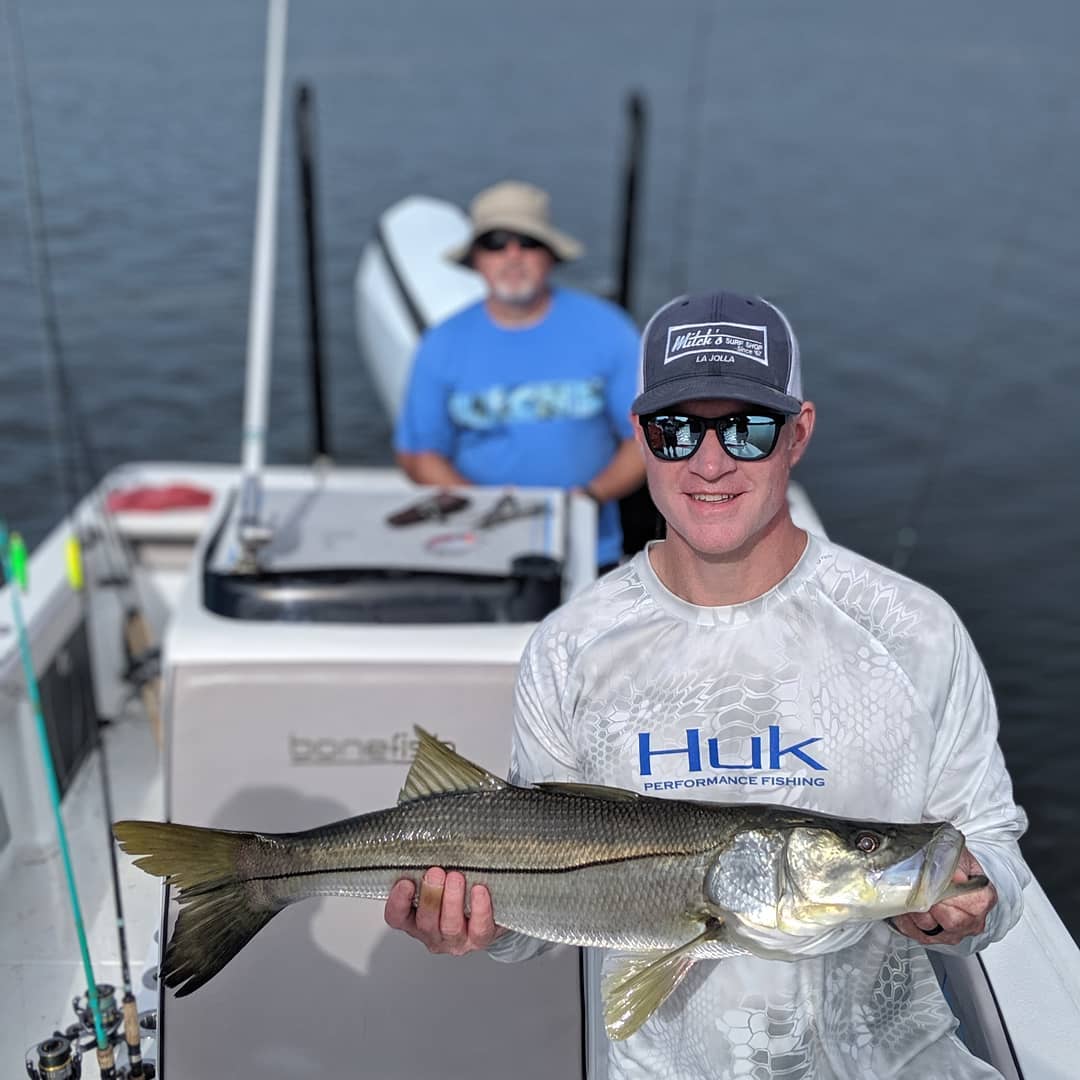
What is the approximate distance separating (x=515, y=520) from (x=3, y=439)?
919cm

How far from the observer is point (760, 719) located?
2352 mm

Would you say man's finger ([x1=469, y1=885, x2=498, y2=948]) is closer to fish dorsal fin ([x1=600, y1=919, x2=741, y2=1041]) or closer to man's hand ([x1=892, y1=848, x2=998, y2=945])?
fish dorsal fin ([x1=600, y1=919, x2=741, y2=1041])

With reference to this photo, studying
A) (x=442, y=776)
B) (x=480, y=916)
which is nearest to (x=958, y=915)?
(x=480, y=916)

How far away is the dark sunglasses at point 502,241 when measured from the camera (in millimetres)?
5027

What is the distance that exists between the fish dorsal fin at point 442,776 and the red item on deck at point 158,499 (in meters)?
3.85

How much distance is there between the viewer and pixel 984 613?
30.5 feet

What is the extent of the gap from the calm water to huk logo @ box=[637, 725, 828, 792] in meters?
5.02

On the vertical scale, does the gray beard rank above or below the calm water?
above

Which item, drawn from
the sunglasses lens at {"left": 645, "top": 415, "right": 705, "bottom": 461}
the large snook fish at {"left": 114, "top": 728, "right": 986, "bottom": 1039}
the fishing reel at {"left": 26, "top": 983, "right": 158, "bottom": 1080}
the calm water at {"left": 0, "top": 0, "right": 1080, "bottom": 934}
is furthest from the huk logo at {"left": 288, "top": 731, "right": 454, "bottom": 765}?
the calm water at {"left": 0, "top": 0, "right": 1080, "bottom": 934}

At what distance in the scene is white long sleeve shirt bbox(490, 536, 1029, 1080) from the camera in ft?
7.61

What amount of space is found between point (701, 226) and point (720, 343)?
601 inches

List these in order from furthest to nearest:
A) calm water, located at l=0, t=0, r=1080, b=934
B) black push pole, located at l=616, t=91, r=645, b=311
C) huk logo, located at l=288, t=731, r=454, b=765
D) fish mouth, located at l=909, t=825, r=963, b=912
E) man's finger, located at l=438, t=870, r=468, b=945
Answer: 1. calm water, located at l=0, t=0, r=1080, b=934
2. black push pole, located at l=616, t=91, r=645, b=311
3. huk logo, located at l=288, t=731, r=454, b=765
4. man's finger, located at l=438, t=870, r=468, b=945
5. fish mouth, located at l=909, t=825, r=963, b=912

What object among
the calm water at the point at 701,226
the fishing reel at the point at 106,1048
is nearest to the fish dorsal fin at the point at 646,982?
the fishing reel at the point at 106,1048

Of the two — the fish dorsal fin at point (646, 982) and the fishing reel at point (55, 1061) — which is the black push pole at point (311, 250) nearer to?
the fishing reel at point (55, 1061)
